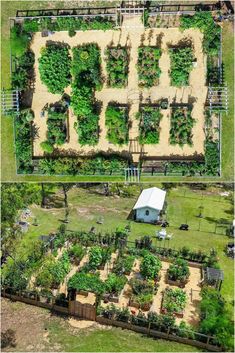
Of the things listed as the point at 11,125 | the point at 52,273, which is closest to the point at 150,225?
the point at 52,273

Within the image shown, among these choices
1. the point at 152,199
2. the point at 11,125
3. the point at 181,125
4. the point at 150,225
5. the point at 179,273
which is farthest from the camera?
the point at 150,225

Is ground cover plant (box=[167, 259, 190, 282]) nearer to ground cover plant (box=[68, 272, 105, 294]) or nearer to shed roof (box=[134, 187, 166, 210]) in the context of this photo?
ground cover plant (box=[68, 272, 105, 294])

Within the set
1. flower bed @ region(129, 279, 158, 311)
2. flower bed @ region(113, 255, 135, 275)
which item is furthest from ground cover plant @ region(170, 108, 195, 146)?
flower bed @ region(129, 279, 158, 311)

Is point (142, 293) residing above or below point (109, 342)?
above

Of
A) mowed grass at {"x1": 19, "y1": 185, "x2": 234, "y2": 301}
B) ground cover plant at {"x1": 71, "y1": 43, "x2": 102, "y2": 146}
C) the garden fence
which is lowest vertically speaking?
the garden fence

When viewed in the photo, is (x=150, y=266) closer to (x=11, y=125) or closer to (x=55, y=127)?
(x=55, y=127)

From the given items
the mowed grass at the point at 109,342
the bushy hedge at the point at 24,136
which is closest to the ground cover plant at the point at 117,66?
the bushy hedge at the point at 24,136
